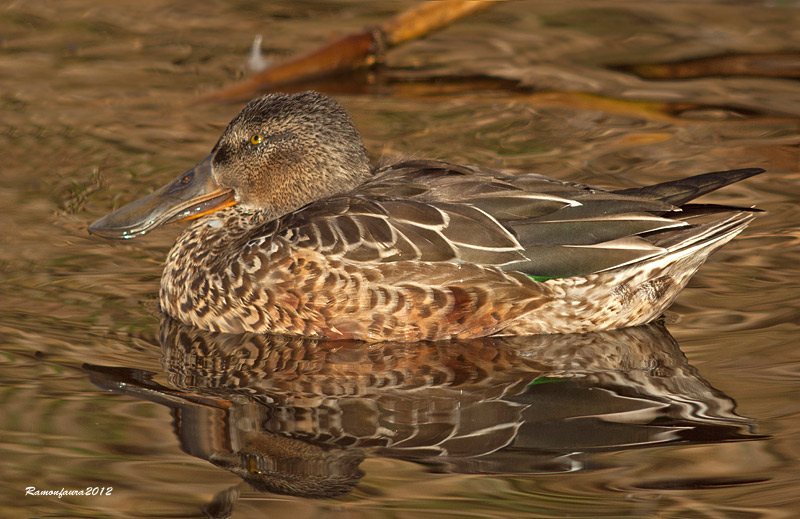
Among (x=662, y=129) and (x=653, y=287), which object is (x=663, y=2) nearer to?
(x=662, y=129)

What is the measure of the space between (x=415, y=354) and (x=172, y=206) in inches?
74.2

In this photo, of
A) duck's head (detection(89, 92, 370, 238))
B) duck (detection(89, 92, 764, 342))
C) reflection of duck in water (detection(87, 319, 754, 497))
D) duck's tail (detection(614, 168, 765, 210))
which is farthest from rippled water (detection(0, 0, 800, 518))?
duck's tail (detection(614, 168, 765, 210))

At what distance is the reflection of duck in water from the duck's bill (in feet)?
2.27

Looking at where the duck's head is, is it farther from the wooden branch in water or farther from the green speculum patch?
the wooden branch in water

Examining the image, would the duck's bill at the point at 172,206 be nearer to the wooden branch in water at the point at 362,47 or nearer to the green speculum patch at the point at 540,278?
the green speculum patch at the point at 540,278

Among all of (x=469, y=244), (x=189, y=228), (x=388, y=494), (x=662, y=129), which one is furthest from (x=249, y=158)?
(x=662, y=129)

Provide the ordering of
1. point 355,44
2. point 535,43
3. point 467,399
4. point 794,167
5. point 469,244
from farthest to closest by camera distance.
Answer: point 535,43 < point 355,44 < point 794,167 < point 469,244 < point 467,399

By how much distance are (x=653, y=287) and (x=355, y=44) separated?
554cm

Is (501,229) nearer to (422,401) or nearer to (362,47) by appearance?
(422,401)

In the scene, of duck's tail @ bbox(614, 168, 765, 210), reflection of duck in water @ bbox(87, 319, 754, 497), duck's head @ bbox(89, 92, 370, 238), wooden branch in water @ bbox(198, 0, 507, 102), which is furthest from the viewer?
wooden branch in water @ bbox(198, 0, 507, 102)

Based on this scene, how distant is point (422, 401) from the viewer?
5629mm

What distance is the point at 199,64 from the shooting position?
1177cm

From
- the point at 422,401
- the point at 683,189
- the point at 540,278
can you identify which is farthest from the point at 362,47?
the point at 422,401

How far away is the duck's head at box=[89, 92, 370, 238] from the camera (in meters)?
6.96
